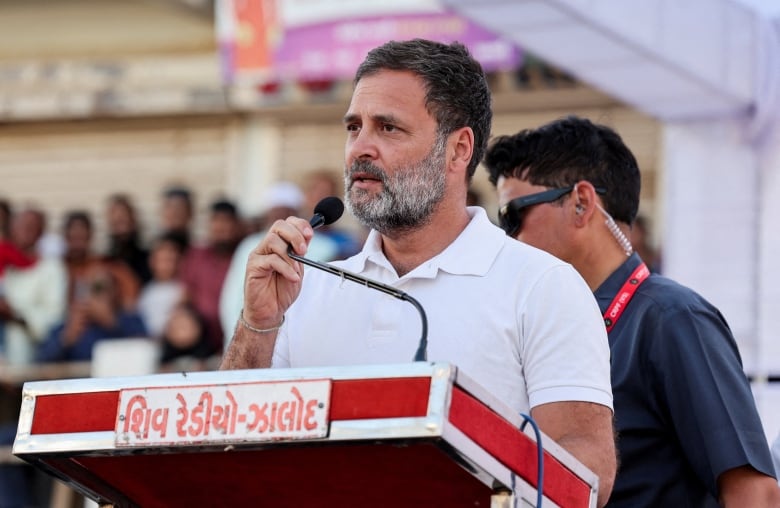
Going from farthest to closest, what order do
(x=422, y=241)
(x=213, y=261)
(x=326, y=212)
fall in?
(x=213, y=261) < (x=422, y=241) < (x=326, y=212)

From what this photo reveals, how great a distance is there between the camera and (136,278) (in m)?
10.5

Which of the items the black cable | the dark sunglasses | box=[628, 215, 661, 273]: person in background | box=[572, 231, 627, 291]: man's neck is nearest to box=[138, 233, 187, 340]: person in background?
box=[628, 215, 661, 273]: person in background

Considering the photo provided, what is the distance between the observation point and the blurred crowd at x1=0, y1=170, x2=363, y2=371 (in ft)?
30.5

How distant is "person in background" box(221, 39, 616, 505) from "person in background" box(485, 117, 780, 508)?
0.65 metres

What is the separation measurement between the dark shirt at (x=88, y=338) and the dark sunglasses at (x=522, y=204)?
5512mm

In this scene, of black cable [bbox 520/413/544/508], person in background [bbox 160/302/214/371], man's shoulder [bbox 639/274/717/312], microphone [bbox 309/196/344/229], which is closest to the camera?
black cable [bbox 520/413/544/508]

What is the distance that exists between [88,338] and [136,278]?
99 centimetres

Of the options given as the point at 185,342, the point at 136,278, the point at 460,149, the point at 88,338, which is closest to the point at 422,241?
the point at 460,149

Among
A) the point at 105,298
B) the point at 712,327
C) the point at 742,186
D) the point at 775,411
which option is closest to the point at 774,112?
the point at 742,186

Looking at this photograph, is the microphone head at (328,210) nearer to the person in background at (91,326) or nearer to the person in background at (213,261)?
the person in background at (91,326)

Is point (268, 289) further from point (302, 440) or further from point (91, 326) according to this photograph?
point (91, 326)

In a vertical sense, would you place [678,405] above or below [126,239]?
below

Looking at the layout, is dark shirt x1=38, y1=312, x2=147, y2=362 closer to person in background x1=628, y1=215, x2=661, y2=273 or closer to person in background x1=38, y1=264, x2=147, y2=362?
person in background x1=38, y1=264, x2=147, y2=362

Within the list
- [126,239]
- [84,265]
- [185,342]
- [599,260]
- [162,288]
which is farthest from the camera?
[126,239]
